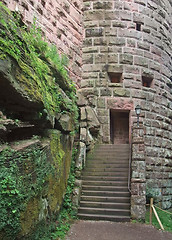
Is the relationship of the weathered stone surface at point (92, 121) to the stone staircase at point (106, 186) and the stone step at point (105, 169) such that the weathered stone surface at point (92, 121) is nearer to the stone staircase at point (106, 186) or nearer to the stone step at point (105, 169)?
the stone staircase at point (106, 186)

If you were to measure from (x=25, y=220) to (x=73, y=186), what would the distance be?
295 centimetres

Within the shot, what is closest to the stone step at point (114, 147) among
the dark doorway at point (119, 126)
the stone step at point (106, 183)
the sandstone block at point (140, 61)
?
the stone step at point (106, 183)

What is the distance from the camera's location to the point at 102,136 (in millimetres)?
9008

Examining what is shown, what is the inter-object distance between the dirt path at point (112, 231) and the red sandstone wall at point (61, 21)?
226 inches

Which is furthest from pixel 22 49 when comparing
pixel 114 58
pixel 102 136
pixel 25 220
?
pixel 114 58

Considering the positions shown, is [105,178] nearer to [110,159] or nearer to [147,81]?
[110,159]

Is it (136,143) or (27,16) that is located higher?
→ (27,16)

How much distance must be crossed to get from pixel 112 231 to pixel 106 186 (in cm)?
163

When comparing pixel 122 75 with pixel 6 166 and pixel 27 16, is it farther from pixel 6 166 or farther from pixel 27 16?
pixel 6 166

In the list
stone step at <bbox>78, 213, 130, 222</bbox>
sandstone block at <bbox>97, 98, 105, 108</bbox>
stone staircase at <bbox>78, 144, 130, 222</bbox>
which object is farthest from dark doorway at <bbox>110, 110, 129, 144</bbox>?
stone step at <bbox>78, 213, 130, 222</bbox>

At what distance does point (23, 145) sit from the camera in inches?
136

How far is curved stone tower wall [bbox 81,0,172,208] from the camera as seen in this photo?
920 cm

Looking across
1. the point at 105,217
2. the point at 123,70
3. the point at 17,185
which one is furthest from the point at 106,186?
the point at 123,70

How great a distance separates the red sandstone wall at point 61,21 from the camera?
684 centimetres
